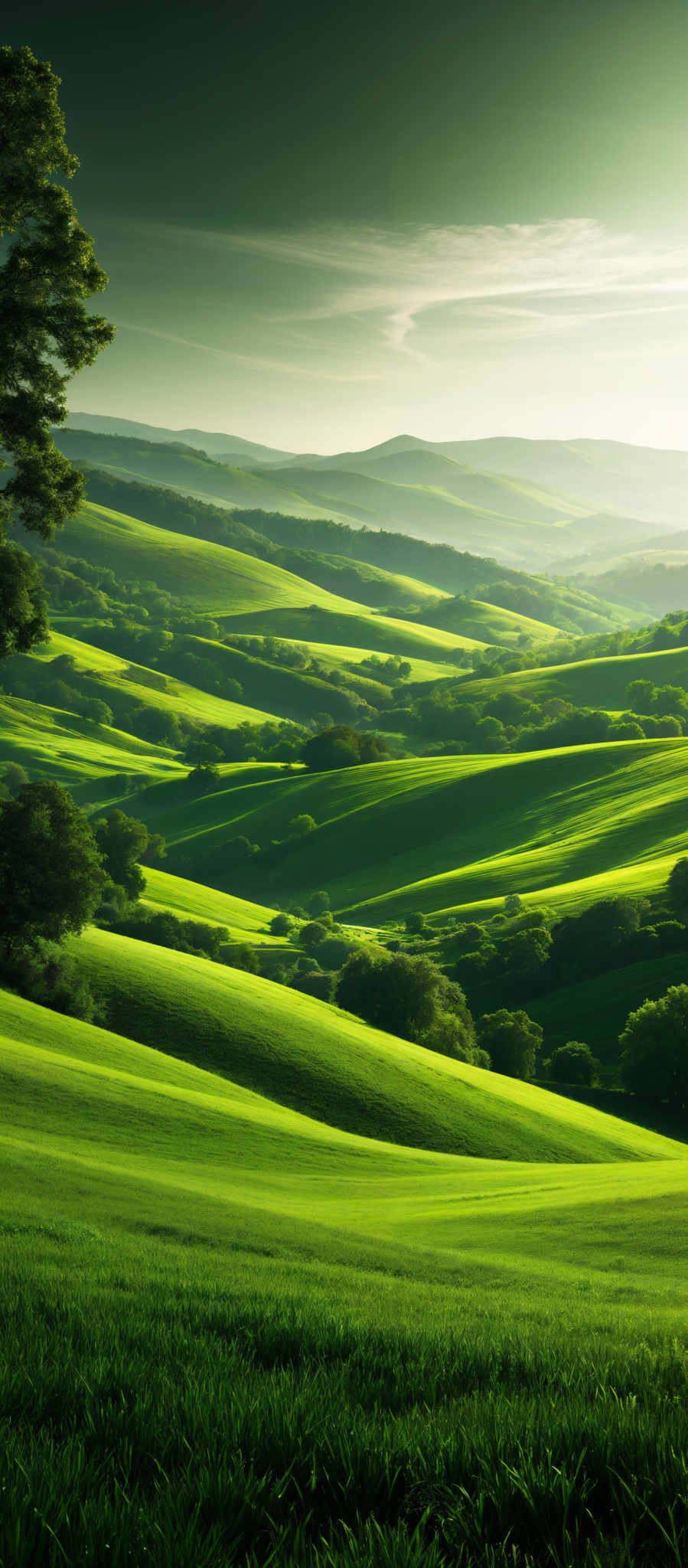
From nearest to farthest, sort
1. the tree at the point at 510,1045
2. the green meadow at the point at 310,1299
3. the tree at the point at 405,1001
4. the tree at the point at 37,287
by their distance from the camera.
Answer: the green meadow at the point at 310,1299, the tree at the point at 37,287, the tree at the point at 405,1001, the tree at the point at 510,1045

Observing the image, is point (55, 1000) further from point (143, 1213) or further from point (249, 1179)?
point (143, 1213)

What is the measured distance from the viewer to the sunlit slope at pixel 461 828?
147625 mm

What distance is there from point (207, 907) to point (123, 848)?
24.2 metres

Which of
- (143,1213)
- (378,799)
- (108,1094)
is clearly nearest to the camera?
(143,1213)

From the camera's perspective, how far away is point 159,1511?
131 inches

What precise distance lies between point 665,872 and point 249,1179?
108 metres

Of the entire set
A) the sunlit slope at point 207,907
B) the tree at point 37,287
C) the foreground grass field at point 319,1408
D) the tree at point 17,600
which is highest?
the tree at point 37,287

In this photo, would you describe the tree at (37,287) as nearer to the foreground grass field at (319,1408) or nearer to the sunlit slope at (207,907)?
the foreground grass field at (319,1408)

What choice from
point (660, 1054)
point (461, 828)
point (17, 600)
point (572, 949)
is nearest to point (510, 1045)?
point (660, 1054)

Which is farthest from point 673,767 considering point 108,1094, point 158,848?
point 108,1094

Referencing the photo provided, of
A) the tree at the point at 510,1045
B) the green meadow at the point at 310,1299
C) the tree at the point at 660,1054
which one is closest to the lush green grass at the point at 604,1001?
the tree at the point at 660,1054

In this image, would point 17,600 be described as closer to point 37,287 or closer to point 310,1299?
point 37,287

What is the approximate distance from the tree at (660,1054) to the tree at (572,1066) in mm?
4527

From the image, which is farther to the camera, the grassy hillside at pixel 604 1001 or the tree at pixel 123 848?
the grassy hillside at pixel 604 1001
